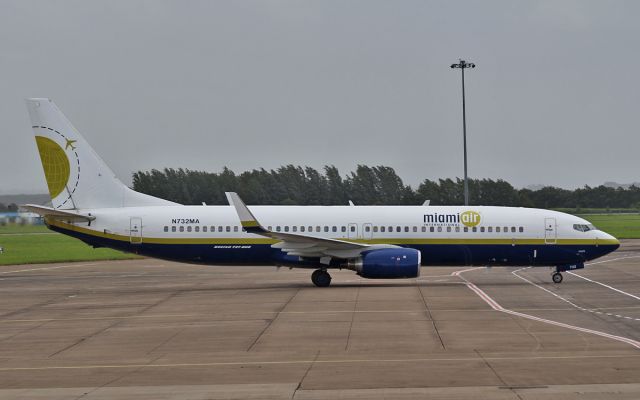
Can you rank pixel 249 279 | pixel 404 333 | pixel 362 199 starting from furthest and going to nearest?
pixel 362 199
pixel 249 279
pixel 404 333

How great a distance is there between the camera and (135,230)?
3472 cm

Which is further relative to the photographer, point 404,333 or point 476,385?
point 404,333

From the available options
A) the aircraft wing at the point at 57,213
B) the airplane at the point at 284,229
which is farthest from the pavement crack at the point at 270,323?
the aircraft wing at the point at 57,213

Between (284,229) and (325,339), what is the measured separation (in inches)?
554

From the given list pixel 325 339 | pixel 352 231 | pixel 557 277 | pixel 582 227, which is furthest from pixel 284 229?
pixel 325 339

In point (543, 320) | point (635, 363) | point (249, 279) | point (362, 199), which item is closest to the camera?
point (635, 363)

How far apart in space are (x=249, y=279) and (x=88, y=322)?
1486 cm

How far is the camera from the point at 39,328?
24.1m

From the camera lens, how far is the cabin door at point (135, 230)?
3472cm

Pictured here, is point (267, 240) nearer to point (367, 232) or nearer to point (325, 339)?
point (367, 232)

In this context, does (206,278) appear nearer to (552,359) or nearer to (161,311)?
(161,311)

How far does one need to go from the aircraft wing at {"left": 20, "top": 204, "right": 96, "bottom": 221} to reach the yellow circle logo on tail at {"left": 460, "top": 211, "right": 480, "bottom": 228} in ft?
50.6

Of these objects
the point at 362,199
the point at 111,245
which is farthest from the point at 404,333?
the point at 362,199

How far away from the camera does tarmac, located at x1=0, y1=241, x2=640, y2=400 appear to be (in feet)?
50.8
